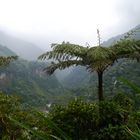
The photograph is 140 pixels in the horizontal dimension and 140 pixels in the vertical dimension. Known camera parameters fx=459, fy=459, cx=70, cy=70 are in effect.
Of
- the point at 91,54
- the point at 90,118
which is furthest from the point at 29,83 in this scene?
the point at 90,118

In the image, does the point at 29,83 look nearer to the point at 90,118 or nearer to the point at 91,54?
the point at 91,54

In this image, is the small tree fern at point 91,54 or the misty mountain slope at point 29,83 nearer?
the small tree fern at point 91,54

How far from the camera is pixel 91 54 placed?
1100 centimetres

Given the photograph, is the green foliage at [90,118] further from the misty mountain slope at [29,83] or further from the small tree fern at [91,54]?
the misty mountain slope at [29,83]

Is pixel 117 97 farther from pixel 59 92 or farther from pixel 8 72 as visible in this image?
pixel 59 92

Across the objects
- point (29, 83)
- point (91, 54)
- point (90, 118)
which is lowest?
point (29, 83)

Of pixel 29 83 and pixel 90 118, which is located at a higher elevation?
Answer: pixel 90 118

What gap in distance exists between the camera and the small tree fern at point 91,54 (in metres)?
11.1

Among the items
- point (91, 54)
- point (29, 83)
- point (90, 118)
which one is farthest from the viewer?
point (29, 83)

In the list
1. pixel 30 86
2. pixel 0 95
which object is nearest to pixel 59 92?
pixel 30 86

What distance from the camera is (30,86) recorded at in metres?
155

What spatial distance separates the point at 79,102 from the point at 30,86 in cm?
14536

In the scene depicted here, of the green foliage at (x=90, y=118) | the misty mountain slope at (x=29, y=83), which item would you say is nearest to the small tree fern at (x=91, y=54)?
the green foliage at (x=90, y=118)

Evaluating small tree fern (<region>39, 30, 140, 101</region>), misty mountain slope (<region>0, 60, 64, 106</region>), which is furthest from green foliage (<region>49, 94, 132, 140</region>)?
misty mountain slope (<region>0, 60, 64, 106</region>)
